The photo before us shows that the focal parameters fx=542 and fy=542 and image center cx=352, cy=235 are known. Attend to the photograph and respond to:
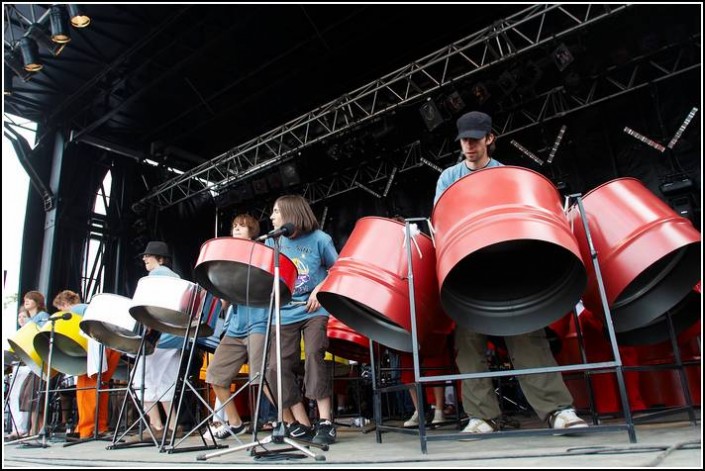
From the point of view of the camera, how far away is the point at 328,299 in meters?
1.80

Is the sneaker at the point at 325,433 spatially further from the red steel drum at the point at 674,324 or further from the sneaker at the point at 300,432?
the red steel drum at the point at 674,324

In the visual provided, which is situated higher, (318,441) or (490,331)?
(490,331)

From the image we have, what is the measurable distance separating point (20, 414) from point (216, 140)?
370 cm

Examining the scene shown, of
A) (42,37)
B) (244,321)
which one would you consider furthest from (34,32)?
(244,321)

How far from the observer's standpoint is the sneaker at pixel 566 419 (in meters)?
1.61

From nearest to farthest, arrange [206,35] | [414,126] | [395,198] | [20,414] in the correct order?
[20,414]
[206,35]
[414,126]
[395,198]

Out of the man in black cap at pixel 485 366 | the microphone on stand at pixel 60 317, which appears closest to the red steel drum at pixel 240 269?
the man in black cap at pixel 485 366

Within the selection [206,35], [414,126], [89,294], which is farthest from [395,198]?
[89,294]

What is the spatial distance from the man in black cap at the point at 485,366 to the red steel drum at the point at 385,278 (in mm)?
153

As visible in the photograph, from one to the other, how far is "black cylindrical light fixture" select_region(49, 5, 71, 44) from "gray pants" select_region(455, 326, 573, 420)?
11.9ft

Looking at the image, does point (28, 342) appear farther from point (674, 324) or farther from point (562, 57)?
point (562, 57)

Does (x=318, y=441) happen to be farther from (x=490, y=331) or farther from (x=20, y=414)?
(x=20, y=414)

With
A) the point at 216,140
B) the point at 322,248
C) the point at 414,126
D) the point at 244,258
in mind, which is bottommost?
the point at 244,258

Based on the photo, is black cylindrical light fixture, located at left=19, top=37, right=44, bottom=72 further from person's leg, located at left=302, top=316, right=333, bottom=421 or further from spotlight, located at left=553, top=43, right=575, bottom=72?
spotlight, located at left=553, top=43, right=575, bottom=72
